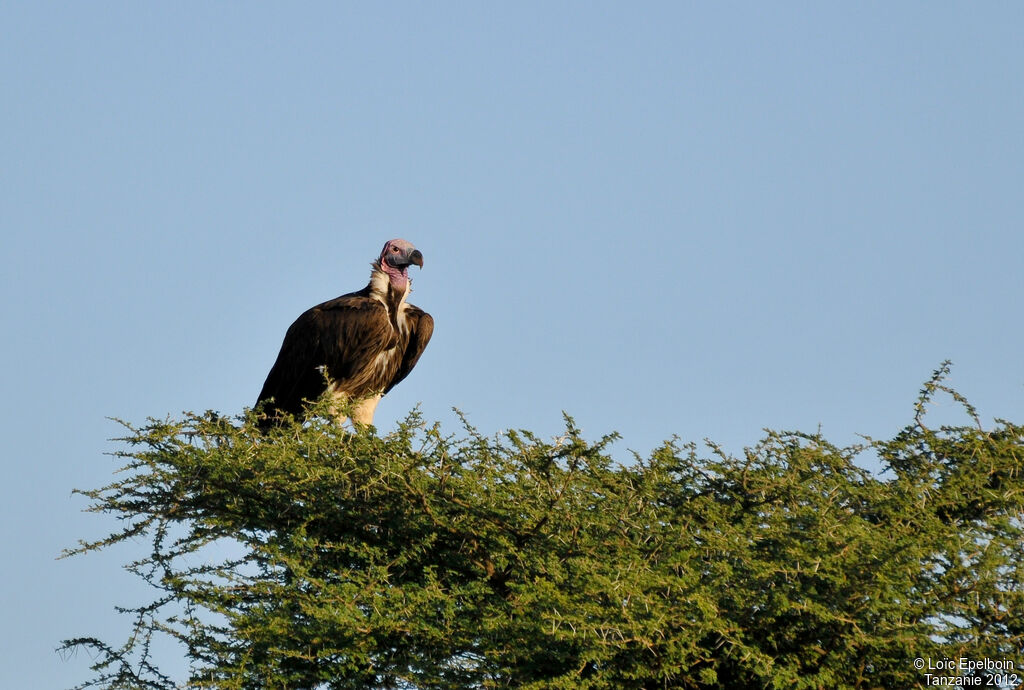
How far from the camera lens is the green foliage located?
634 centimetres

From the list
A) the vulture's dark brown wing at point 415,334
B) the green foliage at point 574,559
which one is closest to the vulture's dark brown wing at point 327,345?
the vulture's dark brown wing at point 415,334

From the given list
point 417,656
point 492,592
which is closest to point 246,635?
point 417,656

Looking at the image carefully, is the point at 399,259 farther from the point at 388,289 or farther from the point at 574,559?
the point at 574,559

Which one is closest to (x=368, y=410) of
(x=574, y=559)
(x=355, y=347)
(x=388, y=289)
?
(x=355, y=347)

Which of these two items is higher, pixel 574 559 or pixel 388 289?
pixel 388 289

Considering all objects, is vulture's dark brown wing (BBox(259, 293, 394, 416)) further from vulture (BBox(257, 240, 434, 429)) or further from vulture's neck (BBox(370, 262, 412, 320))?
vulture's neck (BBox(370, 262, 412, 320))

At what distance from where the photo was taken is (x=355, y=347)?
1118cm

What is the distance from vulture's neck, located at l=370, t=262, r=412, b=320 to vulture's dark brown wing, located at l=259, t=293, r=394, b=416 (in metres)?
0.19

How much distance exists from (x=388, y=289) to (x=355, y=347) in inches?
32.5

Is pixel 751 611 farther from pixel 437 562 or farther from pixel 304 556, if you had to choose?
pixel 304 556

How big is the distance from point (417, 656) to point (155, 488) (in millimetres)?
1937

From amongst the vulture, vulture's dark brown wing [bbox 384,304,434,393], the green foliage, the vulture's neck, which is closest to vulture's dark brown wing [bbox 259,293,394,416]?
the vulture

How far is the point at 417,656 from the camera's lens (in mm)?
6758

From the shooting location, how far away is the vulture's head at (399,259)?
12047mm
